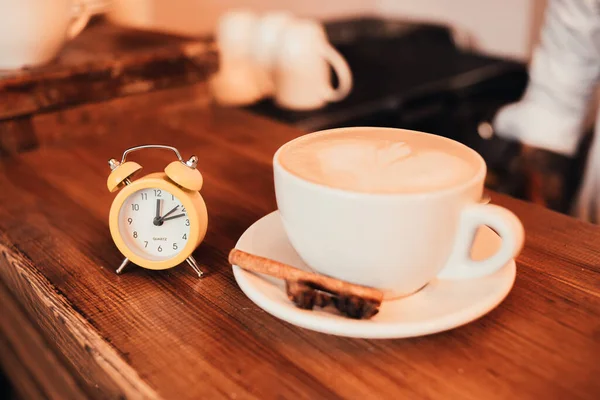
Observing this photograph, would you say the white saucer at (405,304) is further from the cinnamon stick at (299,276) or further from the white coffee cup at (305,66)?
the white coffee cup at (305,66)

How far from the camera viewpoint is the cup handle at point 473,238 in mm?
441

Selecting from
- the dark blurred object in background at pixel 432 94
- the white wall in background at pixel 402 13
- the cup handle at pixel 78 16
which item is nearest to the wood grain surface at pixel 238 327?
the cup handle at pixel 78 16

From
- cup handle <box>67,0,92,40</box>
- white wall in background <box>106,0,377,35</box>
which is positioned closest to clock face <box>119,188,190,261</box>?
cup handle <box>67,0,92,40</box>

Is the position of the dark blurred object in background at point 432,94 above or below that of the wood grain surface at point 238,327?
below

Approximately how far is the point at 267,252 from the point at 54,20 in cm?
62

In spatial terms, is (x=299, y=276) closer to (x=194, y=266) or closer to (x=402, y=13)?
(x=194, y=266)

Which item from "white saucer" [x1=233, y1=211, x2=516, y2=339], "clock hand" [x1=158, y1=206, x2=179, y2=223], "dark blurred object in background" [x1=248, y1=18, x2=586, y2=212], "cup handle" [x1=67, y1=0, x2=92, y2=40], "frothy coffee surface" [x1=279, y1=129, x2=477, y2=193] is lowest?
"dark blurred object in background" [x1=248, y1=18, x2=586, y2=212]

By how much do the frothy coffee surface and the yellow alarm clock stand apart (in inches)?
4.4

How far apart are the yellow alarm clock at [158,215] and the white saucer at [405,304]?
0.18 feet

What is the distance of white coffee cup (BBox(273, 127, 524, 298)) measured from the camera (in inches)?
16.9

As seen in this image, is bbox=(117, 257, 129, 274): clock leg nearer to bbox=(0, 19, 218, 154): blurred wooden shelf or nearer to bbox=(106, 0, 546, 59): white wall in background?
bbox=(0, 19, 218, 154): blurred wooden shelf

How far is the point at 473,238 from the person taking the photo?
0.47 meters

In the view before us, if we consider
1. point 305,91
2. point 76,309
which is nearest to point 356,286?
point 76,309

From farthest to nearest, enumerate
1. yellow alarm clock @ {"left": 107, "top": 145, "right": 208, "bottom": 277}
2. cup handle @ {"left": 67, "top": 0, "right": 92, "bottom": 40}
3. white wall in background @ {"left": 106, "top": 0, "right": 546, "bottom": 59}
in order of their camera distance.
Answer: white wall in background @ {"left": 106, "top": 0, "right": 546, "bottom": 59} → cup handle @ {"left": 67, "top": 0, "right": 92, "bottom": 40} → yellow alarm clock @ {"left": 107, "top": 145, "right": 208, "bottom": 277}
